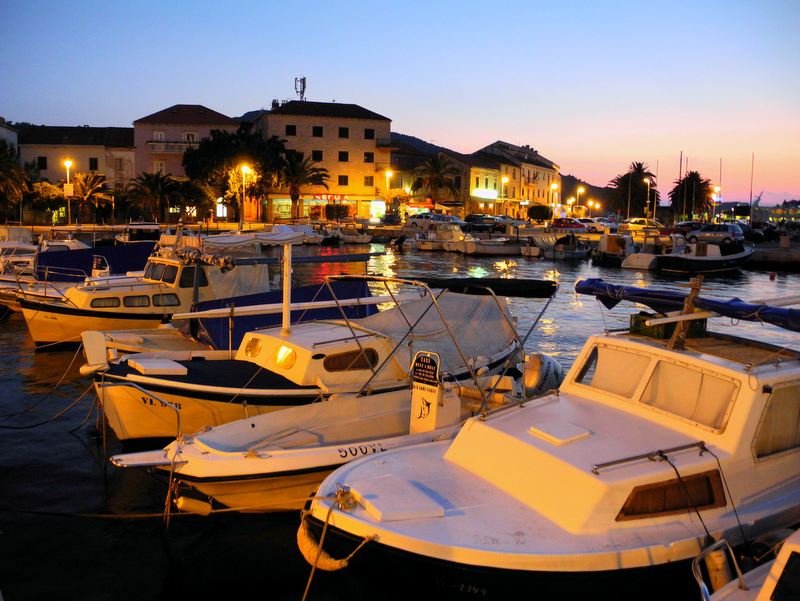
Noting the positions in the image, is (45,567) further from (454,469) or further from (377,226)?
(377,226)

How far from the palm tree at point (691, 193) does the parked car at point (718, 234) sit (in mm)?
54170

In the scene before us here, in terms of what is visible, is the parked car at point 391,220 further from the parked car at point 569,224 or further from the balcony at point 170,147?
the balcony at point 170,147

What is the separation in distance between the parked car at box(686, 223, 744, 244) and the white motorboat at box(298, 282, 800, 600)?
170ft

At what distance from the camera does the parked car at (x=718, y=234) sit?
57188mm

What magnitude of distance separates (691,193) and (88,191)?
9041 cm

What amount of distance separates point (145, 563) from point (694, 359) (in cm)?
694

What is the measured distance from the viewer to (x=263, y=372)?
1196 cm

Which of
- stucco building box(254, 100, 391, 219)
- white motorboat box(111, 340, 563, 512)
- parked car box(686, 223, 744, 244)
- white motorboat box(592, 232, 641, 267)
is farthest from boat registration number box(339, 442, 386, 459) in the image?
stucco building box(254, 100, 391, 219)

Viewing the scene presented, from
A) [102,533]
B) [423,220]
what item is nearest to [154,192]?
[423,220]

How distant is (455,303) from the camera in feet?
46.4

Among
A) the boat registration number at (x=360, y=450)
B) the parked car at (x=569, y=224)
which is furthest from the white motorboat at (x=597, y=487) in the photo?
the parked car at (x=569, y=224)

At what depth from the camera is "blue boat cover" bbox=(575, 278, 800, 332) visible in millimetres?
8656

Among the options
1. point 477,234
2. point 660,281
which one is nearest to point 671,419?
point 660,281

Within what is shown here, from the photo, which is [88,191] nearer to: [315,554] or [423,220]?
[423,220]
